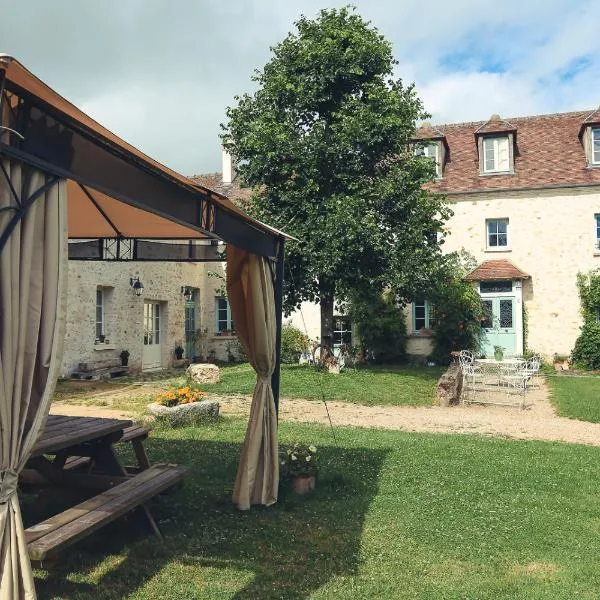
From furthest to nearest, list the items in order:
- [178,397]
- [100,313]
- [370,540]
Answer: [100,313] < [178,397] < [370,540]

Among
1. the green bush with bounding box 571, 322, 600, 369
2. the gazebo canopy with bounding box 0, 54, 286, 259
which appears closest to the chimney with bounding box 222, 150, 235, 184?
the green bush with bounding box 571, 322, 600, 369

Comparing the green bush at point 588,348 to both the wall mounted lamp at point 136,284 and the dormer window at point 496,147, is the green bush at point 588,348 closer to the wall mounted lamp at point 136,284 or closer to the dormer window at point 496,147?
the dormer window at point 496,147

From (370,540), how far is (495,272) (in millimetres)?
16309

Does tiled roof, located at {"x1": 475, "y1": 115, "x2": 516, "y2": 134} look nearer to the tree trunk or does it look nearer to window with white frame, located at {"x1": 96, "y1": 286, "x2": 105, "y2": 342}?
the tree trunk

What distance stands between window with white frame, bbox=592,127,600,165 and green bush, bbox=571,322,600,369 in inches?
208

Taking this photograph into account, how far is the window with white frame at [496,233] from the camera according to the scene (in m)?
20.5

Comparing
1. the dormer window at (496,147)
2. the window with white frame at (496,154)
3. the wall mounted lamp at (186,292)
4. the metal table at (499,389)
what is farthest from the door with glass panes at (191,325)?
the window with white frame at (496,154)

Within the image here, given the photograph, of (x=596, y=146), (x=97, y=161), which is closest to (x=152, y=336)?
(x=596, y=146)

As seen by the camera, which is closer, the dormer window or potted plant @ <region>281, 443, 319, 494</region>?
potted plant @ <region>281, 443, 319, 494</region>

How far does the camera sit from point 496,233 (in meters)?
20.6

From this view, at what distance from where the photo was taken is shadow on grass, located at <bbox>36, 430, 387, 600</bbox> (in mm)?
3822

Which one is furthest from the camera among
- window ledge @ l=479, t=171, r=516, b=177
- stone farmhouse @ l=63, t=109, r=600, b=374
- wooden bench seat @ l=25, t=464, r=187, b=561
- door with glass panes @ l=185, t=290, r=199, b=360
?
window ledge @ l=479, t=171, r=516, b=177

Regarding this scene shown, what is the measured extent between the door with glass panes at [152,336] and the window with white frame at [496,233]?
10765 millimetres

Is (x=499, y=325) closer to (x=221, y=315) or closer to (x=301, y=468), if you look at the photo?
(x=221, y=315)
